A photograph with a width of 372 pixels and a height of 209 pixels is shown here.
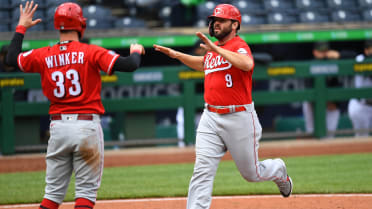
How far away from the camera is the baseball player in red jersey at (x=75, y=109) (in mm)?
3744

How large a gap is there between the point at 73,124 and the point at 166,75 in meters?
6.63

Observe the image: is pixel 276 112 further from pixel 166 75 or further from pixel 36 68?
pixel 36 68

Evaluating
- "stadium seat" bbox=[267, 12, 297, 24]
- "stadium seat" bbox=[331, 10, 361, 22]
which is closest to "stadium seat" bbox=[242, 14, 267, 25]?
"stadium seat" bbox=[267, 12, 297, 24]

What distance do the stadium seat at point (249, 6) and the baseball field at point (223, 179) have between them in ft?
12.1

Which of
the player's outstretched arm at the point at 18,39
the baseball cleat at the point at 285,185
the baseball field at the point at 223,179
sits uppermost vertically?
the player's outstretched arm at the point at 18,39

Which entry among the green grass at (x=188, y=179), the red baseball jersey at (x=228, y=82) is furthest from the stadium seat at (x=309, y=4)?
the red baseball jersey at (x=228, y=82)

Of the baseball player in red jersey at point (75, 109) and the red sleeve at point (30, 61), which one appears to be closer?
the baseball player in red jersey at point (75, 109)

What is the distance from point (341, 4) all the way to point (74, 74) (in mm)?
11231

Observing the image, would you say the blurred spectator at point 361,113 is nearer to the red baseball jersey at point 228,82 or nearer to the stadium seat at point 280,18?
the stadium seat at point 280,18

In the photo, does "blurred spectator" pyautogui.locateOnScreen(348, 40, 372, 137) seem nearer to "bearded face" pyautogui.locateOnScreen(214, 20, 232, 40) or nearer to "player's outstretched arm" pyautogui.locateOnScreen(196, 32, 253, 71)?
"bearded face" pyautogui.locateOnScreen(214, 20, 232, 40)

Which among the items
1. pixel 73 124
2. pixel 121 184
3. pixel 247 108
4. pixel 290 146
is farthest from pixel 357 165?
pixel 73 124

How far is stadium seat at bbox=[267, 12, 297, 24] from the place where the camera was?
500 inches

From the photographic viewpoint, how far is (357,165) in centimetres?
816

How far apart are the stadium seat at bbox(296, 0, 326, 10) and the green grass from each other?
537 cm
